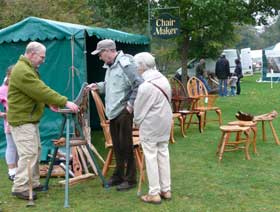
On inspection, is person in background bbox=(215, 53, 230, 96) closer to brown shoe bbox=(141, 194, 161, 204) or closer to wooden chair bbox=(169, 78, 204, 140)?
wooden chair bbox=(169, 78, 204, 140)

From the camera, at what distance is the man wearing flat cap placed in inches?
209

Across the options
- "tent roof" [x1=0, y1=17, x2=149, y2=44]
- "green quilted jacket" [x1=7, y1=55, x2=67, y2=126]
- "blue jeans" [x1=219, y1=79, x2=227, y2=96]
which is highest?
"tent roof" [x1=0, y1=17, x2=149, y2=44]

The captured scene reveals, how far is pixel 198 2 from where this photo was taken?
12086 millimetres

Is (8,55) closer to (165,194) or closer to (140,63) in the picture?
(140,63)

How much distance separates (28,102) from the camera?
5016 millimetres

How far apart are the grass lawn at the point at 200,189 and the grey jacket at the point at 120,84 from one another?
96 centimetres

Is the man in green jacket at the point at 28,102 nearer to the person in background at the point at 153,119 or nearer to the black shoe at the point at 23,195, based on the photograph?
the black shoe at the point at 23,195

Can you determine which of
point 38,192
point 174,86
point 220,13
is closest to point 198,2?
point 220,13

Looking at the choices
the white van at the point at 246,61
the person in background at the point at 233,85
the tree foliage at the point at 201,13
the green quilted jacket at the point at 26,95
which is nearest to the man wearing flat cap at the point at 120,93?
the green quilted jacket at the point at 26,95

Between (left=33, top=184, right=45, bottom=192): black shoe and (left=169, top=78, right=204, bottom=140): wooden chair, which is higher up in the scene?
(left=169, top=78, right=204, bottom=140): wooden chair

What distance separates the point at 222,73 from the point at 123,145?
1305 centimetres

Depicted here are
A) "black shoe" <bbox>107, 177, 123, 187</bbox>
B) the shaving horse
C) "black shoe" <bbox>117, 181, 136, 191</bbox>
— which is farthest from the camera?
"black shoe" <bbox>107, 177, 123, 187</bbox>

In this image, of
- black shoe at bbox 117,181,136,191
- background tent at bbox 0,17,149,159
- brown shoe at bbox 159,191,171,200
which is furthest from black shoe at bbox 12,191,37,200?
background tent at bbox 0,17,149,159

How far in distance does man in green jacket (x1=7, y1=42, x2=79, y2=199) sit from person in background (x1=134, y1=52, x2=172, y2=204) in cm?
71
